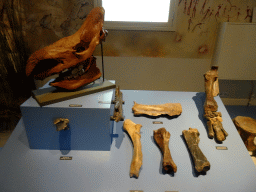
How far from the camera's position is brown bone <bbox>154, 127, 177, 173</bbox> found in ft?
4.78

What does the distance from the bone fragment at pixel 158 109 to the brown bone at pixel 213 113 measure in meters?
0.32

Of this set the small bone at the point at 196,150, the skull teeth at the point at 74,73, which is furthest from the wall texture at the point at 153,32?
the small bone at the point at 196,150

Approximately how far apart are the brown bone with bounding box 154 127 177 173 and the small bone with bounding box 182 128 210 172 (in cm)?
18

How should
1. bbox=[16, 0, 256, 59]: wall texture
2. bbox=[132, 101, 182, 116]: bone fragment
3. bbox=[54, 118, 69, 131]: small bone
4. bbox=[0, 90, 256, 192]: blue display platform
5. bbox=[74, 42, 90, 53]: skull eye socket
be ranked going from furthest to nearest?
bbox=[16, 0, 256, 59]: wall texture → bbox=[132, 101, 182, 116]: bone fragment → bbox=[74, 42, 90, 53]: skull eye socket → bbox=[54, 118, 69, 131]: small bone → bbox=[0, 90, 256, 192]: blue display platform

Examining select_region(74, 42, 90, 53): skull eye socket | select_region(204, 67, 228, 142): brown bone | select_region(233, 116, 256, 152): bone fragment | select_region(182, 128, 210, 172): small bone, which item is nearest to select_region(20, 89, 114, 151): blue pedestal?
select_region(74, 42, 90, 53): skull eye socket

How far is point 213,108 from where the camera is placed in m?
2.01

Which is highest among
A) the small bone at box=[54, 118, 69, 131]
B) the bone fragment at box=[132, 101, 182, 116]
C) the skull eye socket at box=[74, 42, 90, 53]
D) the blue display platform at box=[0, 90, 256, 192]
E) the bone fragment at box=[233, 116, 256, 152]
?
the skull eye socket at box=[74, 42, 90, 53]

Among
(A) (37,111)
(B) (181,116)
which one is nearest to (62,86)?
(A) (37,111)

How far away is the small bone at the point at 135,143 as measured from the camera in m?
1.44

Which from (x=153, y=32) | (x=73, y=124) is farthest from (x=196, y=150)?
(x=153, y=32)

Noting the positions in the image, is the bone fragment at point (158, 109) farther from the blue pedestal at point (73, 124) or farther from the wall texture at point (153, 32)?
the wall texture at point (153, 32)

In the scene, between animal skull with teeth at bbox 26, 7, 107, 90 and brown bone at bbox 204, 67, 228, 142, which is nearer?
animal skull with teeth at bbox 26, 7, 107, 90

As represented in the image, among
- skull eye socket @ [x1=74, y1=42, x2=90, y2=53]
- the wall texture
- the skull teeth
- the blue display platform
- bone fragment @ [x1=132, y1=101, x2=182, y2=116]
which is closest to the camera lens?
the blue display platform

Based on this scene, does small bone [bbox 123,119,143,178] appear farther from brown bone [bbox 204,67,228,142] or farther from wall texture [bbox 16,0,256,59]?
wall texture [bbox 16,0,256,59]
